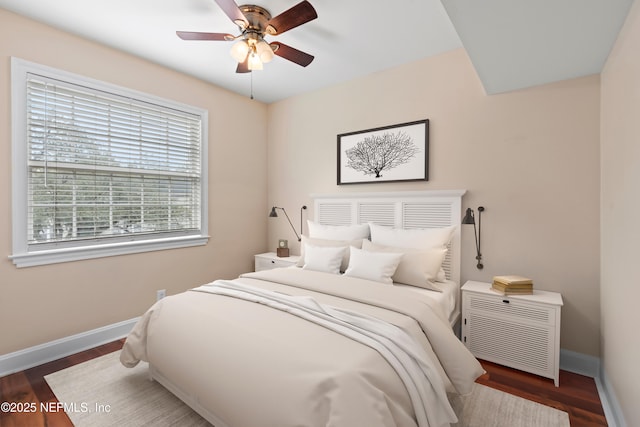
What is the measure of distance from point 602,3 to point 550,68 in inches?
28.9

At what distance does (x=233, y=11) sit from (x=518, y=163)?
244 cm

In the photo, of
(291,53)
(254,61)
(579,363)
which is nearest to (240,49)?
(254,61)

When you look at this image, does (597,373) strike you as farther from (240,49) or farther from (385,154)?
(240,49)

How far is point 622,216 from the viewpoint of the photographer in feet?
5.42

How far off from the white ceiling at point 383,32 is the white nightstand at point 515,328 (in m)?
1.66

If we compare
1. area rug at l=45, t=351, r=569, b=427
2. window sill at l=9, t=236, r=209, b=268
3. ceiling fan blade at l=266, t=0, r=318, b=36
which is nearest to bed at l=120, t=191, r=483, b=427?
area rug at l=45, t=351, r=569, b=427

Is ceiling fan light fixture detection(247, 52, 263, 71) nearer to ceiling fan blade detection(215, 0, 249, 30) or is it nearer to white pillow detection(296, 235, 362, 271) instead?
ceiling fan blade detection(215, 0, 249, 30)

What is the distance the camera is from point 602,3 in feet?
4.80

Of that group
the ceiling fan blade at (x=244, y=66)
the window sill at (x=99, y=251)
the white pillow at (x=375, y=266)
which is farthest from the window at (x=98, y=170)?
the white pillow at (x=375, y=266)

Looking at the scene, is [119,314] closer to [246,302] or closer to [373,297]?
[246,302]

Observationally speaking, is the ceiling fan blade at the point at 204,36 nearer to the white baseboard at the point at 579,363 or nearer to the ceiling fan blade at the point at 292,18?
the ceiling fan blade at the point at 292,18

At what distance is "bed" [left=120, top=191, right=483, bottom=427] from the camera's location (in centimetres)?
122

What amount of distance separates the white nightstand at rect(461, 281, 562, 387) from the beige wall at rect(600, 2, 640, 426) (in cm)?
31

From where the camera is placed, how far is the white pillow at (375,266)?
2.42m
